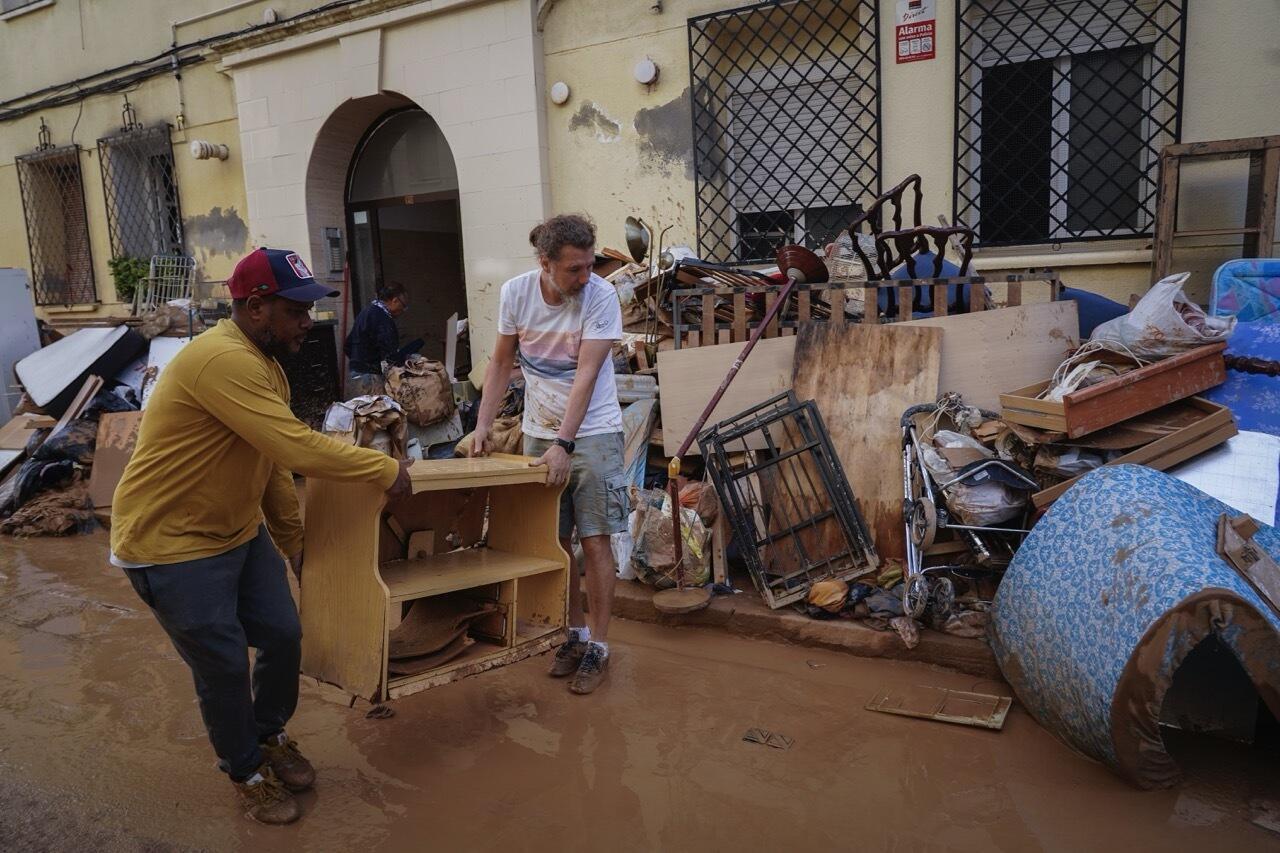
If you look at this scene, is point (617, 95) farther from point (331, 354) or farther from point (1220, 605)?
point (1220, 605)

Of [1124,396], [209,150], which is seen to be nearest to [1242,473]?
[1124,396]

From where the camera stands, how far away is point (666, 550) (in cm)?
458

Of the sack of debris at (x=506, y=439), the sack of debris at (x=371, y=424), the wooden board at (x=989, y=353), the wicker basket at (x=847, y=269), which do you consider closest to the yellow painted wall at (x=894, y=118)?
the wicker basket at (x=847, y=269)

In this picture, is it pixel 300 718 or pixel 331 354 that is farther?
pixel 331 354

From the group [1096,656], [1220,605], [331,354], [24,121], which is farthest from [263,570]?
[24,121]

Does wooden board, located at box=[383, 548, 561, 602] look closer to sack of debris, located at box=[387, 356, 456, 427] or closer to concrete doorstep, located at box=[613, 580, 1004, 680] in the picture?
concrete doorstep, located at box=[613, 580, 1004, 680]

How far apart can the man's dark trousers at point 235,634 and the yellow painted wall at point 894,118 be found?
5.23 m

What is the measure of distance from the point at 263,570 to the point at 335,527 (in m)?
0.27

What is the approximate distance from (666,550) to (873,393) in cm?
143

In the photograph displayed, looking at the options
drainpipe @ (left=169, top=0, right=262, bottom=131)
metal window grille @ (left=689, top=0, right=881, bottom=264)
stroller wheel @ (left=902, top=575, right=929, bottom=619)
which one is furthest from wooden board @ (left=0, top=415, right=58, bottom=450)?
stroller wheel @ (left=902, top=575, right=929, bottom=619)

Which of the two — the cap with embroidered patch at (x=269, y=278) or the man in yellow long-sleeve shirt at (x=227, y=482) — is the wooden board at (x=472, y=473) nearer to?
the man in yellow long-sleeve shirt at (x=227, y=482)

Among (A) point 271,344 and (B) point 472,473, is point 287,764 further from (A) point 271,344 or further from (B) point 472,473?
(A) point 271,344

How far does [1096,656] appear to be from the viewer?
2.78 metres

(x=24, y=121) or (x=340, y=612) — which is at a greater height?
(x=24, y=121)
